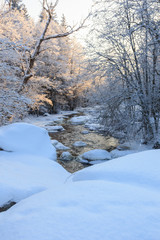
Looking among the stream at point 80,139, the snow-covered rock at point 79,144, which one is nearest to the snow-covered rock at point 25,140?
the stream at point 80,139

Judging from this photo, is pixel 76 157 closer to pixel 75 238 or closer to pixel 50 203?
pixel 50 203

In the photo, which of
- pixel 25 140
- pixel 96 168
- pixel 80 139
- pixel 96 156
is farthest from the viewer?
pixel 80 139

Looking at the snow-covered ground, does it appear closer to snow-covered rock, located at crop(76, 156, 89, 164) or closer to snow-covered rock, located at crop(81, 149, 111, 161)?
snow-covered rock, located at crop(76, 156, 89, 164)

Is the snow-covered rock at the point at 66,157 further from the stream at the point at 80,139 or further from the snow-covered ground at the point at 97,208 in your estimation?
the snow-covered ground at the point at 97,208

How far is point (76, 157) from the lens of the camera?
22.7 ft

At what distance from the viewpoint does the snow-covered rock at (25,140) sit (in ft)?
16.0

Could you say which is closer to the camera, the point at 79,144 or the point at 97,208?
the point at 97,208

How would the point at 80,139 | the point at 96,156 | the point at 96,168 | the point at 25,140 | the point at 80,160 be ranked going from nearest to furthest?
1. the point at 96,168
2. the point at 25,140
3. the point at 80,160
4. the point at 96,156
5. the point at 80,139

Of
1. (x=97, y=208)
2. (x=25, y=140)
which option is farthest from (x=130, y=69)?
(x=97, y=208)

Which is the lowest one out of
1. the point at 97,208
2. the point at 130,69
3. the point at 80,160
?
the point at 80,160

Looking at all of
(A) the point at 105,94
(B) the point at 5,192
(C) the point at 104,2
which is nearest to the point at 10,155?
(B) the point at 5,192

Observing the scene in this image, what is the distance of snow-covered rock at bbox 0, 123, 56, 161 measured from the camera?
16.0 feet

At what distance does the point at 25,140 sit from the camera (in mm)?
5293

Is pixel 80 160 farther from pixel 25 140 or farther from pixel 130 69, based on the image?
pixel 130 69
